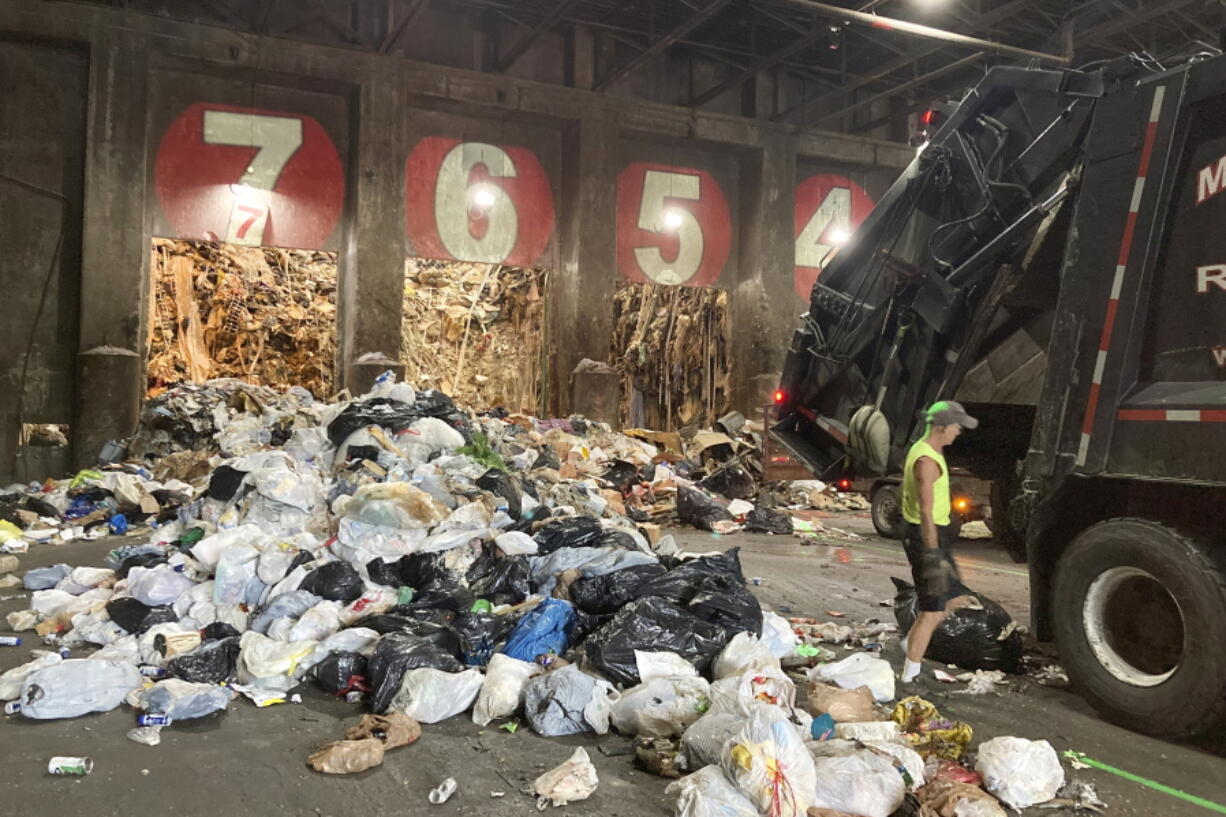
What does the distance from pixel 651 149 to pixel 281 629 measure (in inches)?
479

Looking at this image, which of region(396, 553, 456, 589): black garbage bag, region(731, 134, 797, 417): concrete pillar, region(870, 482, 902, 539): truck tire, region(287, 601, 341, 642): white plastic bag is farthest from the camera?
region(731, 134, 797, 417): concrete pillar

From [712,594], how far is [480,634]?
119 cm

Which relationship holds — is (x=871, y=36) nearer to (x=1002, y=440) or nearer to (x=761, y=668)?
(x=1002, y=440)

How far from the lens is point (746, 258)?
15492mm

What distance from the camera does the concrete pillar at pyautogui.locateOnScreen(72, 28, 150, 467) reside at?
37.2ft

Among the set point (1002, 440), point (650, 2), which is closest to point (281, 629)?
point (1002, 440)

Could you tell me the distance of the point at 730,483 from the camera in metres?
11.4

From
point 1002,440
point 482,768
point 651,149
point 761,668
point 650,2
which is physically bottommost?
point 482,768

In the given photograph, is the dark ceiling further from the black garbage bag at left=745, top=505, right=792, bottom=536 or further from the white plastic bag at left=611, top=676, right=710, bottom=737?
the white plastic bag at left=611, top=676, right=710, bottom=737

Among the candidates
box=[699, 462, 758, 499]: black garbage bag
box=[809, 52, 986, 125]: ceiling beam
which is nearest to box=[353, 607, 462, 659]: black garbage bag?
box=[699, 462, 758, 499]: black garbage bag

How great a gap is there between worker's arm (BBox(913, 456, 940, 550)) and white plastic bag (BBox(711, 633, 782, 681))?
998 mm

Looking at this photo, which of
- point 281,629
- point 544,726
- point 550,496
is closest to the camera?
point 544,726

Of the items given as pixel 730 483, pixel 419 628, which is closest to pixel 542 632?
pixel 419 628

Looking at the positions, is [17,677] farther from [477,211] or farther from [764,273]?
[764,273]
